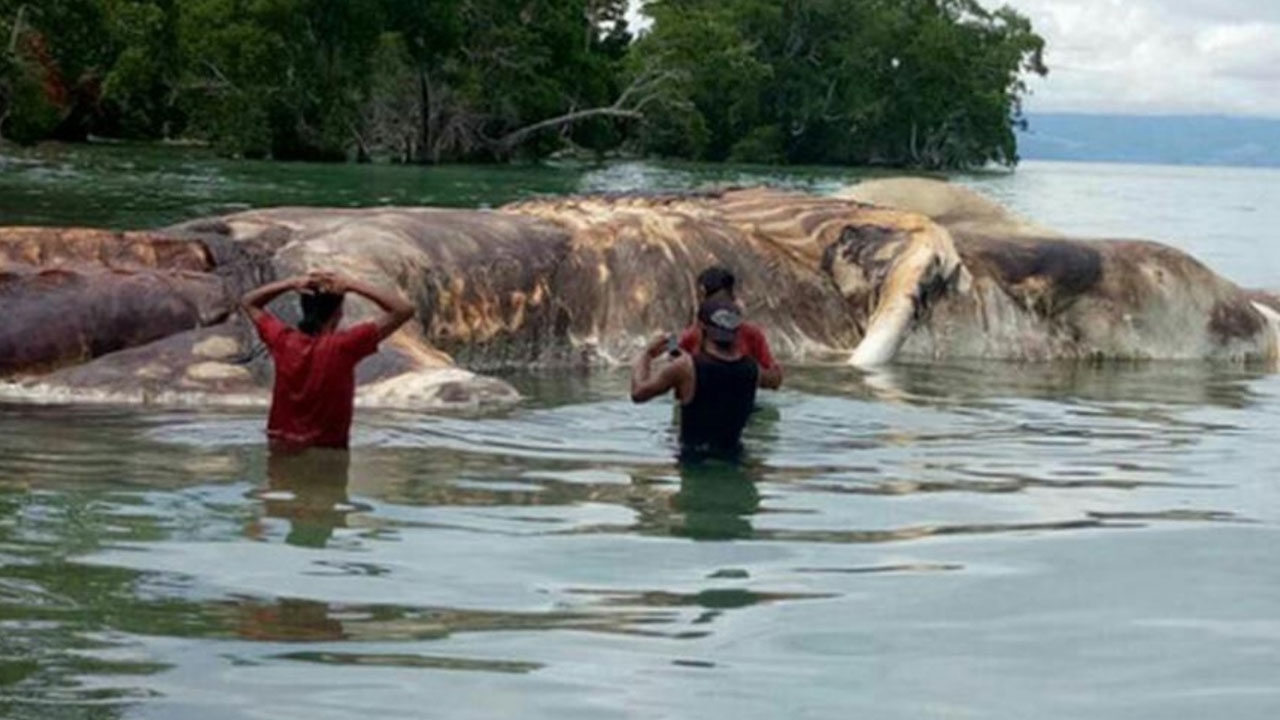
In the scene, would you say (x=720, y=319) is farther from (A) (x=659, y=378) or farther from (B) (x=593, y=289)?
(B) (x=593, y=289)

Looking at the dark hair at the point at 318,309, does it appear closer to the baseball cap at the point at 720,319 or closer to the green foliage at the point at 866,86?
the baseball cap at the point at 720,319

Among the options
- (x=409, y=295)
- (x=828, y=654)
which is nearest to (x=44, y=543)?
(x=828, y=654)

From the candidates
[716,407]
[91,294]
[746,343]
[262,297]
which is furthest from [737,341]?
[91,294]

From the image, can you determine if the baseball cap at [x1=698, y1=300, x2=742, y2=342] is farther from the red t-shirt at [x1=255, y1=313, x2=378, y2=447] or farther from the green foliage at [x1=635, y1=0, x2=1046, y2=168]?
the green foliage at [x1=635, y1=0, x2=1046, y2=168]

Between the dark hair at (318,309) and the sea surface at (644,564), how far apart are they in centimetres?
56

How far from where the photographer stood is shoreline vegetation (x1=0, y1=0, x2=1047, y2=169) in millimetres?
57344

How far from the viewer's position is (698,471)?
31.0 feet

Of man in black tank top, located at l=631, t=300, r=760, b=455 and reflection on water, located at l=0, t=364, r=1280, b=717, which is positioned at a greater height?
man in black tank top, located at l=631, t=300, r=760, b=455

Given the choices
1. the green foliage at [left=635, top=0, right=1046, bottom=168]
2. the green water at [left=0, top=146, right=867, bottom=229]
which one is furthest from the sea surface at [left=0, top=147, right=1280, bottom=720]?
the green foliage at [left=635, top=0, right=1046, bottom=168]

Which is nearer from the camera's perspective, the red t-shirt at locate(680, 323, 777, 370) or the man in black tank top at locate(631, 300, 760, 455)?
the man in black tank top at locate(631, 300, 760, 455)

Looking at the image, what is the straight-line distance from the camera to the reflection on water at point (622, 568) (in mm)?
5691

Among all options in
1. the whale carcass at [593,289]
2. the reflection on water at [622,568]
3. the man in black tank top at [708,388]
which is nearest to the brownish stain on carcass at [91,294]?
the whale carcass at [593,289]

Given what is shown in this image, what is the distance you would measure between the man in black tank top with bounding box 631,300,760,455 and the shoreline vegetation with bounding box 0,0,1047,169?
24440 mm

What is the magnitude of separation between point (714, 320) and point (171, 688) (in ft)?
15.5
